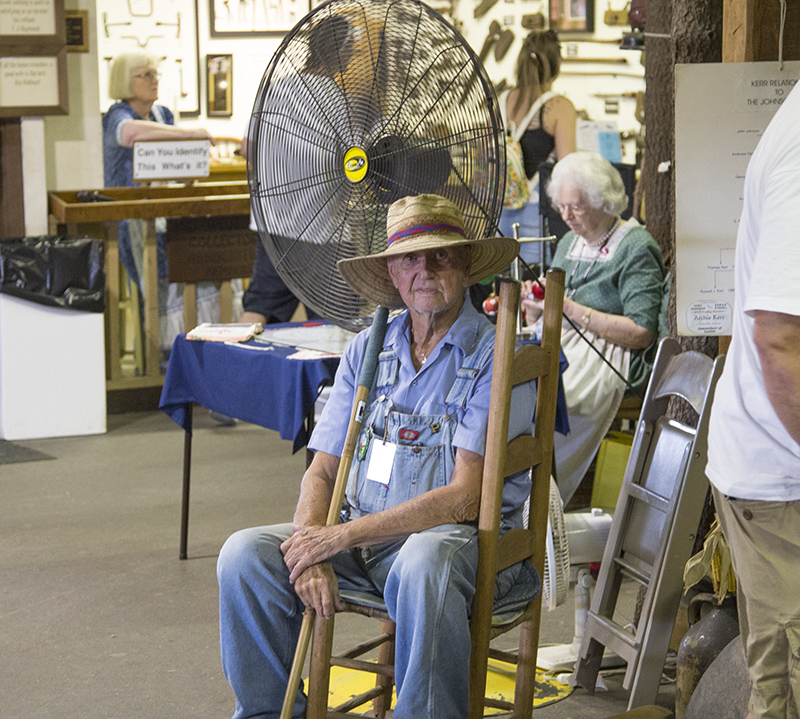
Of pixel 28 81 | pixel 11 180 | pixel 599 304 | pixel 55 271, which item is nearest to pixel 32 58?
pixel 28 81

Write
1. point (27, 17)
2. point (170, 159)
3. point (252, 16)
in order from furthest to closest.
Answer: point (252, 16) < point (170, 159) < point (27, 17)

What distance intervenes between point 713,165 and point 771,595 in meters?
1.02

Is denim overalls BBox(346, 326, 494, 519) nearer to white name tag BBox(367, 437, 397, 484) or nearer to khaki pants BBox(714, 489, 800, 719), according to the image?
white name tag BBox(367, 437, 397, 484)

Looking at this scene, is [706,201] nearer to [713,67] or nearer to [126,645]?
[713,67]

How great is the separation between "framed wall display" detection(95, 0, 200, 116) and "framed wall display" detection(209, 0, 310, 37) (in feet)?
0.55

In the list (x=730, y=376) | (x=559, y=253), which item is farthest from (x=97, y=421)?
(x=730, y=376)

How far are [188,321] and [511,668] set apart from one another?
363 centimetres

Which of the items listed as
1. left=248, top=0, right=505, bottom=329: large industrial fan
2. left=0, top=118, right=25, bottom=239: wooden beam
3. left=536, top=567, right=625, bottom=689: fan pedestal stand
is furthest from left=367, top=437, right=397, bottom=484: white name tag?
left=0, top=118, right=25, bottom=239: wooden beam

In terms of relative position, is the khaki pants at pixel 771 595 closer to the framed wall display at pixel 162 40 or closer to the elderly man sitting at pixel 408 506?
the elderly man sitting at pixel 408 506

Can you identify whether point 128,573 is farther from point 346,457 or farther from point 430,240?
point 430,240

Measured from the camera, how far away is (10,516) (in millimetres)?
4152

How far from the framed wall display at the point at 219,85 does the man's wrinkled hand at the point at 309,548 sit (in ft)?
21.4

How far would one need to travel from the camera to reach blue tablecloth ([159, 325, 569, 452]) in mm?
3105

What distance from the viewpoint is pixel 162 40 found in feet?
26.1
